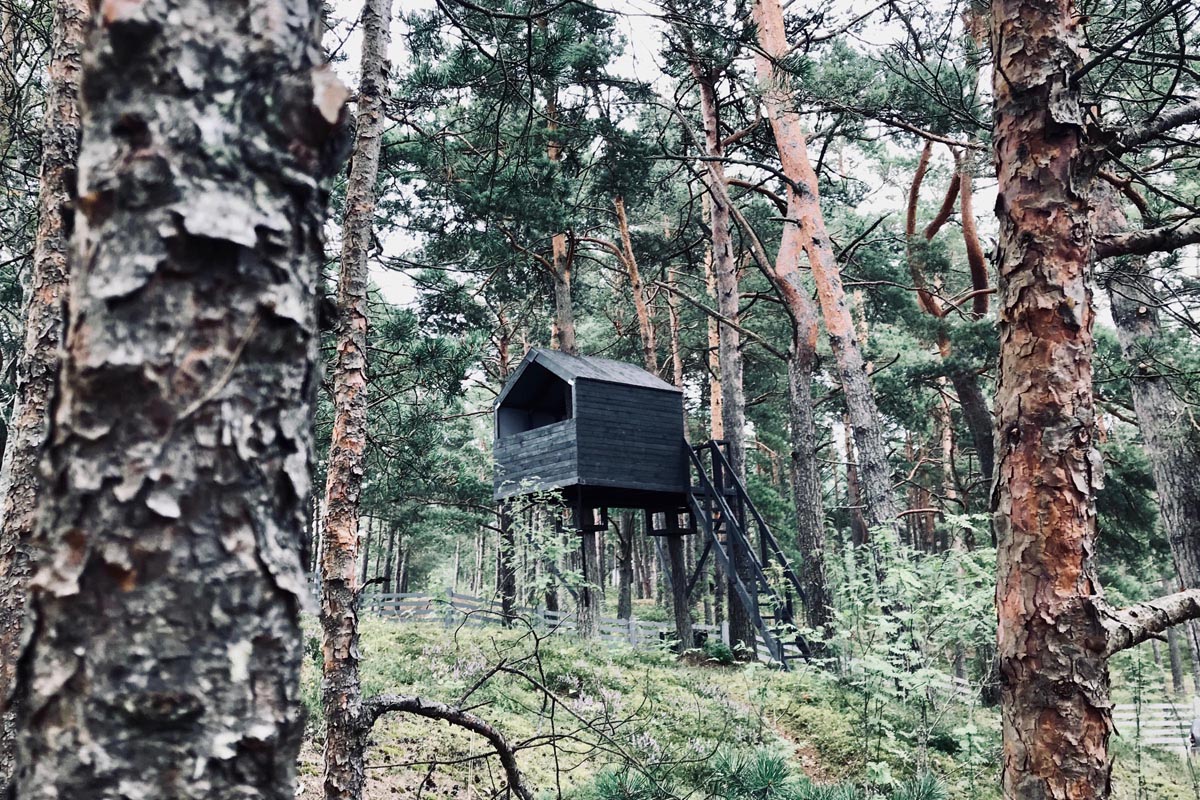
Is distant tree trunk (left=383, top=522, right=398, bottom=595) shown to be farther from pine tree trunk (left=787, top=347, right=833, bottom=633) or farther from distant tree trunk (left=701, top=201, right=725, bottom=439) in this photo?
pine tree trunk (left=787, top=347, right=833, bottom=633)

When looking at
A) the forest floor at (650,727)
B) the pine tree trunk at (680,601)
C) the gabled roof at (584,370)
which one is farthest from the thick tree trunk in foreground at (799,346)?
the pine tree trunk at (680,601)

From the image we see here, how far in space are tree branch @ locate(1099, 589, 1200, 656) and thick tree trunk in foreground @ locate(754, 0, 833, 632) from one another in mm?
8140

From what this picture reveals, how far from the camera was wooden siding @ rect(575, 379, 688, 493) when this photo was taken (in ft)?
42.6

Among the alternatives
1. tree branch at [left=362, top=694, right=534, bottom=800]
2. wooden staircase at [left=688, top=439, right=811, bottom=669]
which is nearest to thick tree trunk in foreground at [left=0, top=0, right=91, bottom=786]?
tree branch at [left=362, top=694, right=534, bottom=800]

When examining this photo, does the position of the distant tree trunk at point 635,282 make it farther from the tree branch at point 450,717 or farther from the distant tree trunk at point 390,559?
the tree branch at point 450,717

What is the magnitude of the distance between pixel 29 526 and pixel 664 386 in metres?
11.8

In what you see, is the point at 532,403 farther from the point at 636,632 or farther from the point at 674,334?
the point at 674,334

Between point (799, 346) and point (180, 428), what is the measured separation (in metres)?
11.8

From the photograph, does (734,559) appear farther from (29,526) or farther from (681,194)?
(29,526)

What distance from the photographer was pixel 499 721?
7672 mm

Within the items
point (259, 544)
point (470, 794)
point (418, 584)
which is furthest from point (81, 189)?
point (418, 584)

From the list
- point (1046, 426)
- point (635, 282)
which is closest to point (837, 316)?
point (1046, 426)

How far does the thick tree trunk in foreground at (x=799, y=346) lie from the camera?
10.5m

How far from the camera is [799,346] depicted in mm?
12102
